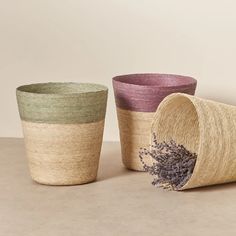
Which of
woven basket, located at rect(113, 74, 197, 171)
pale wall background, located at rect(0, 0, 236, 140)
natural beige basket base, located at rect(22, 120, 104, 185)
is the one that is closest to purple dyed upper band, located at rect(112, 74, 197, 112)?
woven basket, located at rect(113, 74, 197, 171)

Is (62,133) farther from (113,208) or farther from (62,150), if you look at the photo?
(113,208)

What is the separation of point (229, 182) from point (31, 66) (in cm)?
67

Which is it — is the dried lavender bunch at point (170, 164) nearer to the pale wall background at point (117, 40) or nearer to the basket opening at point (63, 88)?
the basket opening at point (63, 88)

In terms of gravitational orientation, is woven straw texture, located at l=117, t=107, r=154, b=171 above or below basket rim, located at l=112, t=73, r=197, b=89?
below

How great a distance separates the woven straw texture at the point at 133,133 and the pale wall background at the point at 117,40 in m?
0.31

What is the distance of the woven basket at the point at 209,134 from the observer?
1.28 metres

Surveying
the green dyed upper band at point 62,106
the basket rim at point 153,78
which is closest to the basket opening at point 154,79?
the basket rim at point 153,78

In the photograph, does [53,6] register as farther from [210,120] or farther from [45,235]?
[45,235]

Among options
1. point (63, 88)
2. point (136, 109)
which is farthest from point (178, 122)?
point (63, 88)

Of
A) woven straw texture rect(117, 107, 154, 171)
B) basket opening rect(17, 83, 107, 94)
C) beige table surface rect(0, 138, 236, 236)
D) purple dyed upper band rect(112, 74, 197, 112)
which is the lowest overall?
beige table surface rect(0, 138, 236, 236)

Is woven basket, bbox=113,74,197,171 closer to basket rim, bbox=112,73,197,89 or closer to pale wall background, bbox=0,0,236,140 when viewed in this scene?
basket rim, bbox=112,73,197,89

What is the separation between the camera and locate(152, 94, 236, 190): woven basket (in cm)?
128

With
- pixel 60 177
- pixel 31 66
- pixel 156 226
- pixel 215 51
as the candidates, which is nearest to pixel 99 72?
pixel 31 66

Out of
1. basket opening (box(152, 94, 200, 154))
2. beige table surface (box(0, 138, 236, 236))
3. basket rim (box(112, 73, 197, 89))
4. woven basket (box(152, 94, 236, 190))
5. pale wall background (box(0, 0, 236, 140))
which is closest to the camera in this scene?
beige table surface (box(0, 138, 236, 236))
